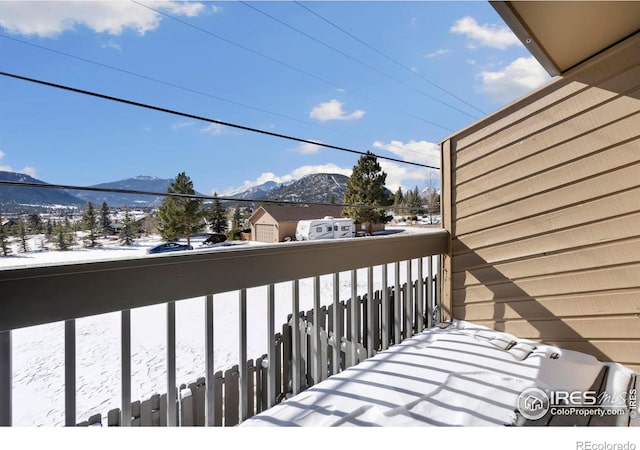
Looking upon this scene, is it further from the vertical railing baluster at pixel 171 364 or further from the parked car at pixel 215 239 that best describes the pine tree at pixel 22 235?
the parked car at pixel 215 239

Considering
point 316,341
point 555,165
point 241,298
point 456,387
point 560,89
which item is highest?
point 560,89

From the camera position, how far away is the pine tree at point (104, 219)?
1194 mm

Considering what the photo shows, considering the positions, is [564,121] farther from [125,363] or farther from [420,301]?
[125,363]

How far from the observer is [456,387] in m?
1.59

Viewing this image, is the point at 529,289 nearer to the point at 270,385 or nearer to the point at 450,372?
the point at 450,372

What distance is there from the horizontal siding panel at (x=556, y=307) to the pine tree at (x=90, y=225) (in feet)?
7.72

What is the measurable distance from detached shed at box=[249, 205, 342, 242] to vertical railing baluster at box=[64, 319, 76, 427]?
84cm

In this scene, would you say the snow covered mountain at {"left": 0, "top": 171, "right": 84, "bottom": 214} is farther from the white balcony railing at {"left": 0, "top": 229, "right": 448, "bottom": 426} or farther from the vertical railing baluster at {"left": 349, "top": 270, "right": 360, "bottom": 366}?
the vertical railing baluster at {"left": 349, "top": 270, "right": 360, "bottom": 366}

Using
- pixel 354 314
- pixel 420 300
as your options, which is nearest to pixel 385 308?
pixel 354 314

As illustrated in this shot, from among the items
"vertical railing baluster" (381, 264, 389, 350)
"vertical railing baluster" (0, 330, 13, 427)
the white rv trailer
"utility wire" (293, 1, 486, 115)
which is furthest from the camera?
"vertical railing baluster" (381, 264, 389, 350)

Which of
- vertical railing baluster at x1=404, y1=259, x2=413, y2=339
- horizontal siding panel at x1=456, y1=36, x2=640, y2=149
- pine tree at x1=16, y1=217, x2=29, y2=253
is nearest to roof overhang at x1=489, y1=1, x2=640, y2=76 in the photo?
horizontal siding panel at x1=456, y1=36, x2=640, y2=149

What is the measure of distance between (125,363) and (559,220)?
2329 millimetres

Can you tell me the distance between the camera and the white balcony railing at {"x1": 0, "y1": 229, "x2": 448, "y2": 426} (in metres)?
0.94

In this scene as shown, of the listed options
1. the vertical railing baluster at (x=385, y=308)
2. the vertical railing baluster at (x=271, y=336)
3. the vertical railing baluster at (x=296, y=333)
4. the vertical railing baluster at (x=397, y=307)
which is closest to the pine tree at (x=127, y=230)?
the vertical railing baluster at (x=271, y=336)
